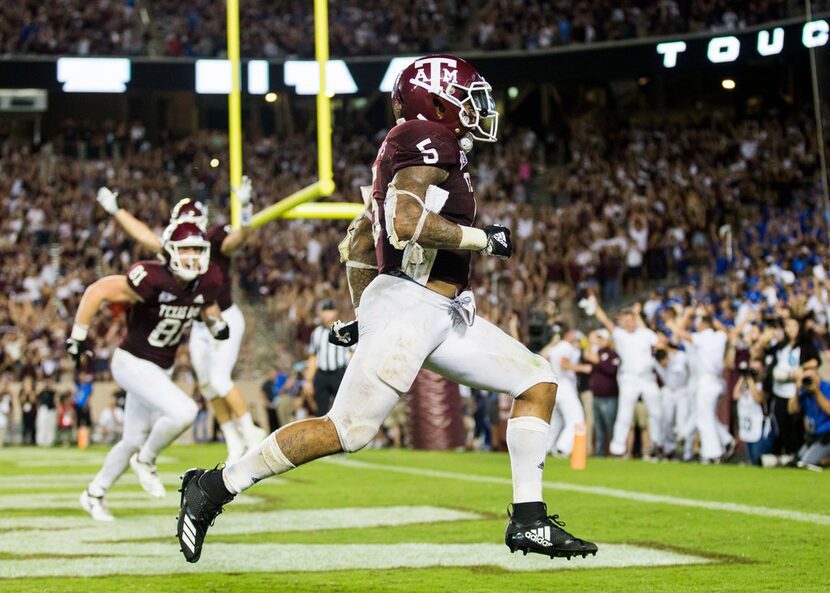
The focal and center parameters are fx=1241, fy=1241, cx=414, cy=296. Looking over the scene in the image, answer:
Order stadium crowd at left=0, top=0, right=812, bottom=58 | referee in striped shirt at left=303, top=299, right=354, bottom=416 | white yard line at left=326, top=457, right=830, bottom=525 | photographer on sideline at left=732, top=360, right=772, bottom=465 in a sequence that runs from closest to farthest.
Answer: white yard line at left=326, top=457, right=830, bottom=525
photographer on sideline at left=732, top=360, right=772, bottom=465
referee in striped shirt at left=303, top=299, right=354, bottom=416
stadium crowd at left=0, top=0, right=812, bottom=58

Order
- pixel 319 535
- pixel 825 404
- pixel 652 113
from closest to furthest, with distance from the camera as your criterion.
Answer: pixel 319 535 → pixel 825 404 → pixel 652 113

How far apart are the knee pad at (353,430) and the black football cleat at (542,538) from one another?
22.5 inches

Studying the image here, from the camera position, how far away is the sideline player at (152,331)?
7.20m

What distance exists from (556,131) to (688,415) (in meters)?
14.7

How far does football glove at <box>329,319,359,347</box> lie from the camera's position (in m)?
4.67

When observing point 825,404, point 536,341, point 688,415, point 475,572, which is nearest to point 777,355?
point 825,404

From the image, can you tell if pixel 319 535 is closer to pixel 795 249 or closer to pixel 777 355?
pixel 777 355

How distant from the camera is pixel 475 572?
4.92 metres

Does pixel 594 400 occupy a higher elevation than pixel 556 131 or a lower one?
lower

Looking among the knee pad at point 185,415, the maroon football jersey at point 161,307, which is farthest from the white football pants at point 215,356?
the knee pad at point 185,415

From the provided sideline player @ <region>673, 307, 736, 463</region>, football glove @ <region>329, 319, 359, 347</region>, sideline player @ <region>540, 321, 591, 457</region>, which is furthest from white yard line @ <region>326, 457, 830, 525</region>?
football glove @ <region>329, 319, 359, 347</region>

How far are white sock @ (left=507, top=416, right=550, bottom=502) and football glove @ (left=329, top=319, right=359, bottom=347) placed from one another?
2.42ft

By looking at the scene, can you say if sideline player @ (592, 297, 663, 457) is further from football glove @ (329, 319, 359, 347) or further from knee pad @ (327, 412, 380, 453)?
knee pad @ (327, 412, 380, 453)

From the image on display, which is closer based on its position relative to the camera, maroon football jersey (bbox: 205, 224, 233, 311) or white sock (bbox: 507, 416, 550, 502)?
white sock (bbox: 507, 416, 550, 502)
